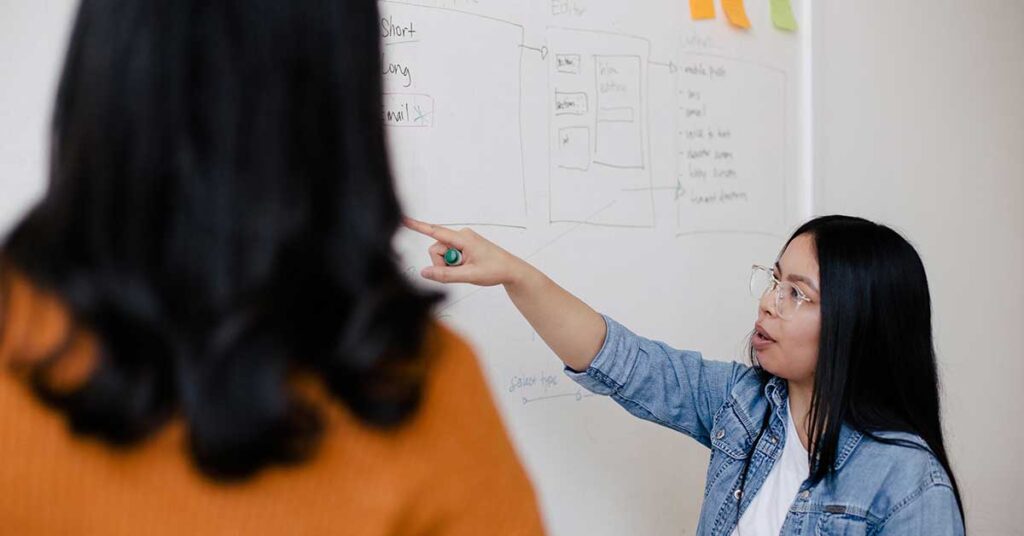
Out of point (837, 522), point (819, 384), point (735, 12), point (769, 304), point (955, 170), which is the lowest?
point (837, 522)

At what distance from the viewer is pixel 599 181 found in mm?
1762

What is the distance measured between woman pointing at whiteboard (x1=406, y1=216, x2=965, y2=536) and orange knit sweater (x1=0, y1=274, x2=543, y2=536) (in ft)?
1.94

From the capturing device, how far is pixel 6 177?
1.14 m

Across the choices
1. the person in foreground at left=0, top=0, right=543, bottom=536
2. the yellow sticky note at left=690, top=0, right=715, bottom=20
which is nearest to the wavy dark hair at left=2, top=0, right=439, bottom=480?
the person in foreground at left=0, top=0, right=543, bottom=536

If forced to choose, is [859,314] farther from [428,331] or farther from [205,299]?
[205,299]

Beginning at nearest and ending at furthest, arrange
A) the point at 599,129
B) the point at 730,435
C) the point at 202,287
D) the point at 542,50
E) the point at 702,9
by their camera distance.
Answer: the point at 202,287
the point at 730,435
the point at 542,50
the point at 599,129
the point at 702,9

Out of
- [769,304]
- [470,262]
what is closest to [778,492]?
[769,304]

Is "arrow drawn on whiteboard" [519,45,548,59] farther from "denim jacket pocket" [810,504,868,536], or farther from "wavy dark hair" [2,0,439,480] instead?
"wavy dark hair" [2,0,439,480]

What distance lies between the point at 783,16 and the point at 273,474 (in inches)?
74.5

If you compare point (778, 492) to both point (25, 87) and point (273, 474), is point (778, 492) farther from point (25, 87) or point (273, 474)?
point (25, 87)

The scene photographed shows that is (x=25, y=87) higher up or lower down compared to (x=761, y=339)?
higher up

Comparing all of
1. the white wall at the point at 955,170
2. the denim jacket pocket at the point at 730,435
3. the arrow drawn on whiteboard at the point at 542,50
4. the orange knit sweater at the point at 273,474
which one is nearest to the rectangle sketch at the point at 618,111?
the arrow drawn on whiteboard at the point at 542,50

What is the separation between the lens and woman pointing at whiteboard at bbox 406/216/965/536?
4.45 feet

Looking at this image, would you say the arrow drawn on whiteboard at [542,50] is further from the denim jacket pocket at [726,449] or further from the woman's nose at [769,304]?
the denim jacket pocket at [726,449]
